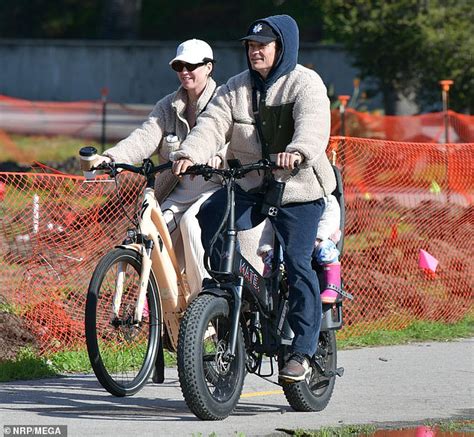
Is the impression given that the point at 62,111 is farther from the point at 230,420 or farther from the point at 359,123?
the point at 230,420

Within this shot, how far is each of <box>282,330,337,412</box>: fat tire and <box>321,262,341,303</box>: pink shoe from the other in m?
0.24

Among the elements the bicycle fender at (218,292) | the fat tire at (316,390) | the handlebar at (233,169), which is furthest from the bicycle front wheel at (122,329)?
the fat tire at (316,390)

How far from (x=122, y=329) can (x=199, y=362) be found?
0.75 meters

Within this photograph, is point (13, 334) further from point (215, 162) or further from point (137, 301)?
point (215, 162)

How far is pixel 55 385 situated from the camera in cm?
809

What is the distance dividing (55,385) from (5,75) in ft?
129

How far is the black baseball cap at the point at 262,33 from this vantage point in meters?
7.19

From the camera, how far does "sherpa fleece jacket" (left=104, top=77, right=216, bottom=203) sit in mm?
7879

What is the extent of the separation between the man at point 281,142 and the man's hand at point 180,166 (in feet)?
0.06

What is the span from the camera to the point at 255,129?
7340 millimetres

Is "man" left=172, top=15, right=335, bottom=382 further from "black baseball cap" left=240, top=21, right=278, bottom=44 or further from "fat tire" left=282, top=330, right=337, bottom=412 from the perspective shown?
"fat tire" left=282, top=330, right=337, bottom=412

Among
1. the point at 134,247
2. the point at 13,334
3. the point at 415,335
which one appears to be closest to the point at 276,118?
the point at 134,247

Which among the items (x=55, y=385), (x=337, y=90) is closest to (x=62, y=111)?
(x=337, y=90)

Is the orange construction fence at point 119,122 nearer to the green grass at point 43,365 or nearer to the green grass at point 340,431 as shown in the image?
the green grass at point 43,365
